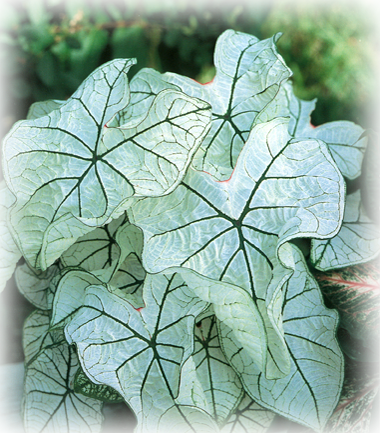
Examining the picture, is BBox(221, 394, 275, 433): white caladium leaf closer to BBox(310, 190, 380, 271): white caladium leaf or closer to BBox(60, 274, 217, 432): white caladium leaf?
BBox(60, 274, 217, 432): white caladium leaf

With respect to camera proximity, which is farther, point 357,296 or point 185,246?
point 357,296

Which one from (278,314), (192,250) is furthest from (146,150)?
(278,314)

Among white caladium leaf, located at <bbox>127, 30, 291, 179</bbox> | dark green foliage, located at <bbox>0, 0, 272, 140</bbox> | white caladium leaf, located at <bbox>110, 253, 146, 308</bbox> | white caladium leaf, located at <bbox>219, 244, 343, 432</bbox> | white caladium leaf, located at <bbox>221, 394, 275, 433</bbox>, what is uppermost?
dark green foliage, located at <bbox>0, 0, 272, 140</bbox>

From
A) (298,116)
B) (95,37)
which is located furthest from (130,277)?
(95,37)

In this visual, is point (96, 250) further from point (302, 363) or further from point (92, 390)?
point (302, 363)

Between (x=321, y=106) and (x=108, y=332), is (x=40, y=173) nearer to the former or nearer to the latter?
(x=108, y=332)

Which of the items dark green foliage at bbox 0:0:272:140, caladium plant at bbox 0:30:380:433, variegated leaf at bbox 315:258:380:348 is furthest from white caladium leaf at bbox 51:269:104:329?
dark green foliage at bbox 0:0:272:140
